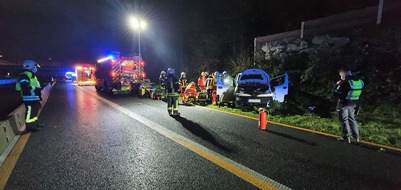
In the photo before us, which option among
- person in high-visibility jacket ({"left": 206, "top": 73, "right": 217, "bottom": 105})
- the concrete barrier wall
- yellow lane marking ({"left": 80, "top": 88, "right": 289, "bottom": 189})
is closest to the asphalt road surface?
yellow lane marking ({"left": 80, "top": 88, "right": 289, "bottom": 189})

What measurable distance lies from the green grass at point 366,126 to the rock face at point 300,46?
517 centimetres

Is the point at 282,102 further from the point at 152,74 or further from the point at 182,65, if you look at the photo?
the point at 152,74

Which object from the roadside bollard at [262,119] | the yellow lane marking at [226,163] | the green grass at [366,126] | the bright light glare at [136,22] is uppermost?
the bright light glare at [136,22]

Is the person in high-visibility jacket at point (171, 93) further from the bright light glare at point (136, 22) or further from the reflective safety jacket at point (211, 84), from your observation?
the bright light glare at point (136, 22)

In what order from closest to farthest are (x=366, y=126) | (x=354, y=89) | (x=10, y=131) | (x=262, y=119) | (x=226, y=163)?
(x=226, y=163) → (x=354, y=89) → (x=10, y=131) → (x=262, y=119) → (x=366, y=126)

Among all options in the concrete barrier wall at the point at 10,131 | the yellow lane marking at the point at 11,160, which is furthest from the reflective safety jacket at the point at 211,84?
the yellow lane marking at the point at 11,160

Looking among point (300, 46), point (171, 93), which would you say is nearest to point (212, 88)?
point (171, 93)

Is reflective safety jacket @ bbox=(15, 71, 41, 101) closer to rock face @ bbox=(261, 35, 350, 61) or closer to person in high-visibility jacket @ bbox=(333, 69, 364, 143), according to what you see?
person in high-visibility jacket @ bbox=(333, 69, 364, 143)

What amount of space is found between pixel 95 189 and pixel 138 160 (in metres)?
1.12

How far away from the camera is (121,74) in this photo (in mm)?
17562

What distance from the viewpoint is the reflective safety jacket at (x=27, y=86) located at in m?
6.38

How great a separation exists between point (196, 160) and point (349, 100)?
3812mm

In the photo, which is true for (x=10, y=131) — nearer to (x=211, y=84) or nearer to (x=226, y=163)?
(x=226, y=163)

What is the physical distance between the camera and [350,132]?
18.7ft
